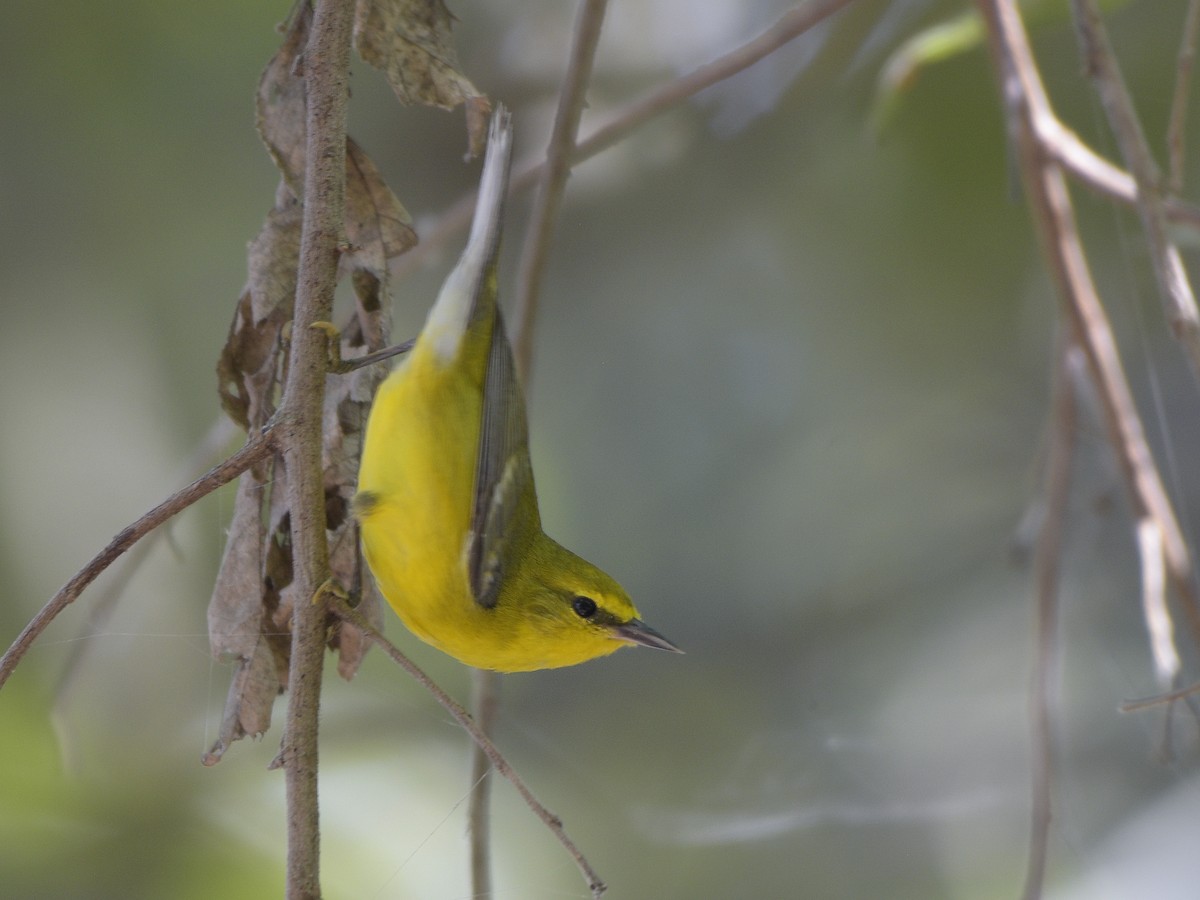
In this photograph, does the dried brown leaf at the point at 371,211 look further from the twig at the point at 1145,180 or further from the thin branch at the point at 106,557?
the twig at the point at 1145,180

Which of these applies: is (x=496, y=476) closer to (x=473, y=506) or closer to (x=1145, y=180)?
(x=473, y=506)

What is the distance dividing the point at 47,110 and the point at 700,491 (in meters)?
2.08

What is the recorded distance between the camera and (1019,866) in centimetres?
317

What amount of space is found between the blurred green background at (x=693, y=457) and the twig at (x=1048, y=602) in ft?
1.64

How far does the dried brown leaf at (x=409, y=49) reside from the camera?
1403 millimetres

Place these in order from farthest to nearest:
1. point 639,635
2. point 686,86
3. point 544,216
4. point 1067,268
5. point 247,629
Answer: point 1067,268 → point 686,86 → point 544,216 → point 639,635 → point 247,629

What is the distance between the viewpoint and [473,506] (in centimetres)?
163

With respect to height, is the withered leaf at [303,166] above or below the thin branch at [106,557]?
above

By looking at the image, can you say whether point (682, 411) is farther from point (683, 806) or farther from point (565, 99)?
point (565, 99)

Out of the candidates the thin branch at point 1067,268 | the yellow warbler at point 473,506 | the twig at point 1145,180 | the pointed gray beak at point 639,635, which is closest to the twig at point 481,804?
the yellow warbler at point 473,506

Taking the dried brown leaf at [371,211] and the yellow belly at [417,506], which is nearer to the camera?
the dried brown leaf at [371,211]

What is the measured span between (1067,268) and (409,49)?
132cm

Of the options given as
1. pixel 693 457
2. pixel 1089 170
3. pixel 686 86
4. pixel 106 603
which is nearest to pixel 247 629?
pixel 106 603

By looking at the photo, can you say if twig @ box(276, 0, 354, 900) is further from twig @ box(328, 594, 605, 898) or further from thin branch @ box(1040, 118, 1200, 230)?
thin branch @ box(1040, 118, 1200, 230)
